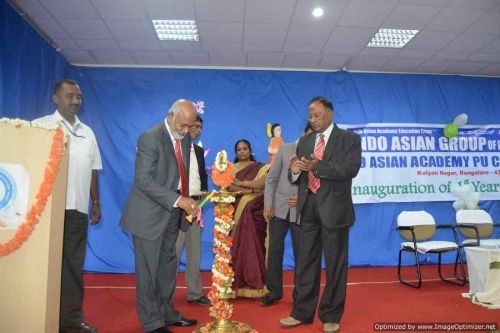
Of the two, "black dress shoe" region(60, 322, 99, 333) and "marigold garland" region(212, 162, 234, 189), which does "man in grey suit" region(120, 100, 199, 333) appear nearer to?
"marigold garland" region(212, 162, 234, 189)

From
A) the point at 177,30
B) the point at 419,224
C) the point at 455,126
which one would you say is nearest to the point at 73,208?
the point at 177,30

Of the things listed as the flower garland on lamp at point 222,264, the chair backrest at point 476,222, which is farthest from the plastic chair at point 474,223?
the flower garland on lamp at point 222,264

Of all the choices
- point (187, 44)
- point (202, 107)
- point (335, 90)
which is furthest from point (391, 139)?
point (187, 44)

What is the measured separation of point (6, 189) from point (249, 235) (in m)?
2.47

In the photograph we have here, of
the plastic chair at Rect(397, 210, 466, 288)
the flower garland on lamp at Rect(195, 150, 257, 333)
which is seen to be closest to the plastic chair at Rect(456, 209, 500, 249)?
the plastic chair at Rect(397, 210, 466, 288)

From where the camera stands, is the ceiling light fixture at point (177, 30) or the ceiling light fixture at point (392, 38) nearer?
the ceiling light fixture at point (177, 30)

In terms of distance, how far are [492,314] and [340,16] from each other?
10.7 feet

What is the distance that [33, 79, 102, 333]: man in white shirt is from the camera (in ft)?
8.49

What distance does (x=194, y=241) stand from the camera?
12.2ft

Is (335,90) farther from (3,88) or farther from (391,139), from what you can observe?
(3,88)

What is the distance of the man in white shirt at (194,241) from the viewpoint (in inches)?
139

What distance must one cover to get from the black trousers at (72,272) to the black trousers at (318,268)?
5.00 ft

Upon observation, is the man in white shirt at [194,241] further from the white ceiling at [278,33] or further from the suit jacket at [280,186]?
the white ceiling at [278,33]

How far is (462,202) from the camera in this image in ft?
17.9
